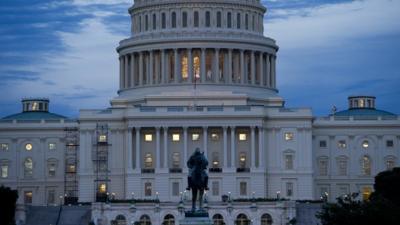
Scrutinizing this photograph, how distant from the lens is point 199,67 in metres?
177

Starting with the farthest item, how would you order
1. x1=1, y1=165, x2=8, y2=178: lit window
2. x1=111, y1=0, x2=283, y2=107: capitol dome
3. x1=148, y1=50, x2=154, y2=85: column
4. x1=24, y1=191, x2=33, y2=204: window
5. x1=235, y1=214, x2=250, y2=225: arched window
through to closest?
x1=148, y1=50, x2=154, y2=85: column, x1=111, y1=0, x2=283, y2=107: capitol dome, x1=1, y1=165, x2=8, y2=178: lit window, x1=24, y1=191, x2=33, y2=204: window, x1=235, y1=214, x2=250, y2=225: arched window

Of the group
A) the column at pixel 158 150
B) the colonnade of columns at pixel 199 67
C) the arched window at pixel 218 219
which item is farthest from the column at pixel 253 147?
the arched window at pixel 218 219

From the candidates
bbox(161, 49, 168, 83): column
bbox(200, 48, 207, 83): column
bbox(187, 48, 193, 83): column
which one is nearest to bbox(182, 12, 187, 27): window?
bbox(187, 48, 193, 83): column

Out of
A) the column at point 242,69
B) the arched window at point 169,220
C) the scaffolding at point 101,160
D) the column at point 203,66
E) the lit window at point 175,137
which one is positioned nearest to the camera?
the arched window at point 169,220

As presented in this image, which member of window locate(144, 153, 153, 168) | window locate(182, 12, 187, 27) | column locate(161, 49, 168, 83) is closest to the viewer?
window locate(144, 153, 153, 168)

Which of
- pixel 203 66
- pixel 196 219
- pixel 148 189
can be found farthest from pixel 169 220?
pixel 196 219

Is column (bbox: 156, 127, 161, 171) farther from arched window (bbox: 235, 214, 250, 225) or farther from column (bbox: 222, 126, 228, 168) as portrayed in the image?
arched window (bbox: 235, 214, 250, 225)

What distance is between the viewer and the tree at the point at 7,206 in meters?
138

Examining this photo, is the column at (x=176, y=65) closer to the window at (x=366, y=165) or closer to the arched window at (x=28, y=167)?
the arched window at (x=28, y=167)

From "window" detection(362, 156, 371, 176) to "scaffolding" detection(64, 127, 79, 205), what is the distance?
3477 centimetres

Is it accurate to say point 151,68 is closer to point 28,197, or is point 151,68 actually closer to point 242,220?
point 28,197

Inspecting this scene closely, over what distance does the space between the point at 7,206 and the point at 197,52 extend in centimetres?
4356

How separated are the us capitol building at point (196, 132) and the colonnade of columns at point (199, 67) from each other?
13cm

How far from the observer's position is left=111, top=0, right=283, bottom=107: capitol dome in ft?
579
